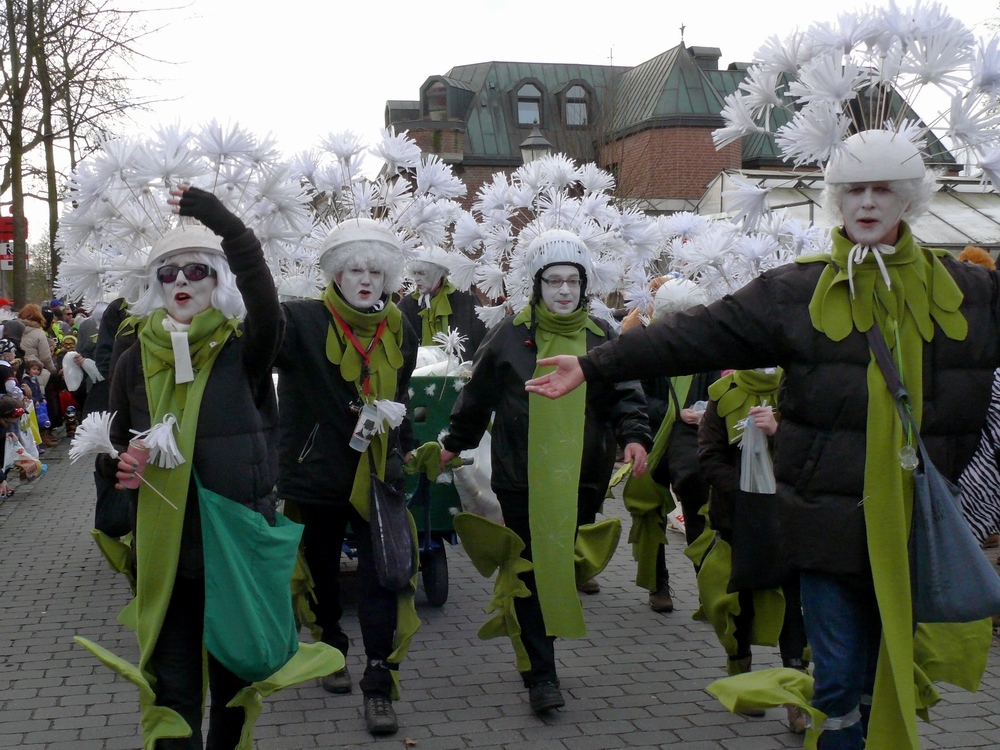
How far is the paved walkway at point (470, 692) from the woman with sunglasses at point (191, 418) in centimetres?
98

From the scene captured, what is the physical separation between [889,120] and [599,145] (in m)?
20.9

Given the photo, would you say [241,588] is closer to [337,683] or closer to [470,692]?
[337,683]

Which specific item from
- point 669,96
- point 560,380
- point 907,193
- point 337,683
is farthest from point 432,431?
point 669,96

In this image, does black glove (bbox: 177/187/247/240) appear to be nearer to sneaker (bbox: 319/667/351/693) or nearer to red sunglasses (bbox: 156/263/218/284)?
red sunglasses (bbox: 156/263/218/284)

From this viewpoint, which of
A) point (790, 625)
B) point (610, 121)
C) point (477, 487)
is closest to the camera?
point (790, 625)

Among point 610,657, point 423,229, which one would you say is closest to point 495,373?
point 423,229

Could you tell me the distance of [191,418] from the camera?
3.73 metres

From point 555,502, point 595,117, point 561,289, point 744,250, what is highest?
point 595,117

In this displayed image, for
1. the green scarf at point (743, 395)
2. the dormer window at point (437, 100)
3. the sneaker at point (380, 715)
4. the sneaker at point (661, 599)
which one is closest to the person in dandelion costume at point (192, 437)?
the sneaker at point (380, 715)

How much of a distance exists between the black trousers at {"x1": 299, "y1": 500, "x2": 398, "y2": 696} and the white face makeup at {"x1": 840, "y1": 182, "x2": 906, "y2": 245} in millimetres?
2377

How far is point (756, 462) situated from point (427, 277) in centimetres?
464

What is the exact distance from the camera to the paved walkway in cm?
465

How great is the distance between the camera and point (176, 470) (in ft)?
12.2

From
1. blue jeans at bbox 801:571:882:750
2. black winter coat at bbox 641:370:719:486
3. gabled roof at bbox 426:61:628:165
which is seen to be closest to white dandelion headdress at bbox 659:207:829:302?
black winter coat at bbox 641:370:719:486
